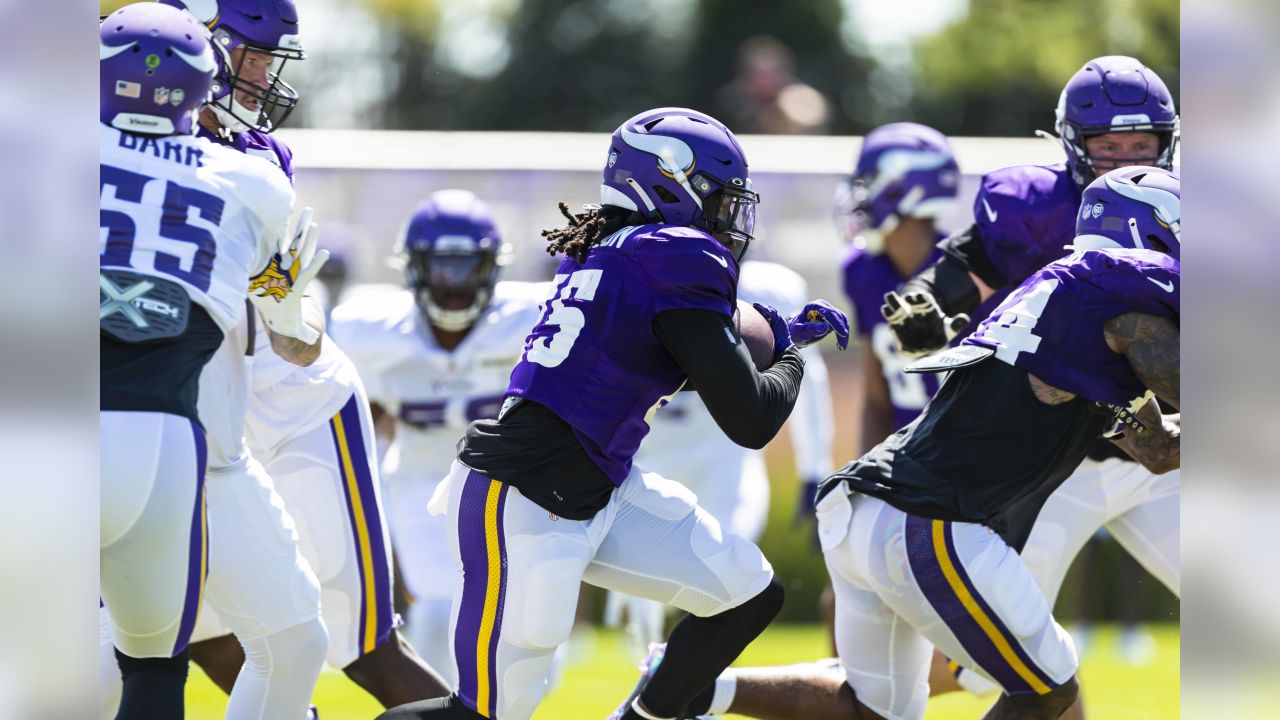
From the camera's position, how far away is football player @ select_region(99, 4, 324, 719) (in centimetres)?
315

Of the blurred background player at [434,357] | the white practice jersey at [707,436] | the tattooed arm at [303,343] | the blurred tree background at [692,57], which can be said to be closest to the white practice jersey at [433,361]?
the blurred background player at [434,357]

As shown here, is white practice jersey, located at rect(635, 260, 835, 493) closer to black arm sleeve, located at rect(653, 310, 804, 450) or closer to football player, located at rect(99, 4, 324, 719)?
black arm sleeve, located at rect(653, 310, 804, 450)

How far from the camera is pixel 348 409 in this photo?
439 centimetres

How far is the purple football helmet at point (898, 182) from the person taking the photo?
649 cm

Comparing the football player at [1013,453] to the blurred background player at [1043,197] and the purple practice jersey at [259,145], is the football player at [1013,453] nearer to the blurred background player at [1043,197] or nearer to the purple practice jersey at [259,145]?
the blurred background player at [1043,197]

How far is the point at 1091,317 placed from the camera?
3.52 meters

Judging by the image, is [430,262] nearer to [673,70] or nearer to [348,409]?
[348,409]

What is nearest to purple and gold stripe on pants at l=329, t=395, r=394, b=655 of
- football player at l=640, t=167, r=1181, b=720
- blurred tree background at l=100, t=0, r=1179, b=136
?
football player at l=640, t=167, r=1181, b=720

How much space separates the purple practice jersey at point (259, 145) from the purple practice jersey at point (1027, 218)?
198cm

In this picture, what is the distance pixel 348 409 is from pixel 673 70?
898 inches

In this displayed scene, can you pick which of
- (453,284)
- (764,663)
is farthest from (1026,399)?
(764,663)

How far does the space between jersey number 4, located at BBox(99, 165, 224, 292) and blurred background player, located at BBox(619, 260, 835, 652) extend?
146 inches

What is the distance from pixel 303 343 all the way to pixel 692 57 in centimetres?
2372
